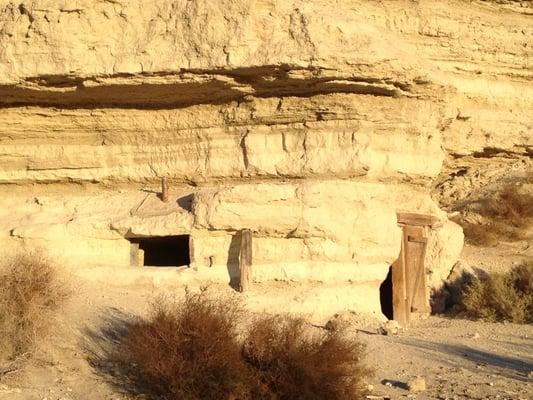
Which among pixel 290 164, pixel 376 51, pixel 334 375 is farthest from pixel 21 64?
pixel 334 375

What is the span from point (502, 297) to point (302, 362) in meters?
6.34

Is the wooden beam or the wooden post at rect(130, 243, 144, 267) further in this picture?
the wooden beam

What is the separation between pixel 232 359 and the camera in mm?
7637

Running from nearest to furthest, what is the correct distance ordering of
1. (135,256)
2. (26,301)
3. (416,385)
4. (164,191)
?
(416,385) < (26,301) < (135,256) < (164,191)

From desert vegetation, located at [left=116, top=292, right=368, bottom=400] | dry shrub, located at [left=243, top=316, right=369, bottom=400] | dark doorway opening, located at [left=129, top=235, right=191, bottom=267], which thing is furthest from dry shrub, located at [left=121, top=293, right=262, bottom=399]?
dark doorway opening, located at [left=129, top=235, right=191, bottom=267]

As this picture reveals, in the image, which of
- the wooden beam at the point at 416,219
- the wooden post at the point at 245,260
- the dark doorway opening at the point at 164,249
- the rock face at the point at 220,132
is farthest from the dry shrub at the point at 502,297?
the dark doorway opening at the point at 164,249

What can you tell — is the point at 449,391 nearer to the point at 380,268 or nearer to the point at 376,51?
the point at 380,268

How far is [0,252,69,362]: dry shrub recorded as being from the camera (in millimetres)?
8523

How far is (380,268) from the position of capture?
12.1 meters

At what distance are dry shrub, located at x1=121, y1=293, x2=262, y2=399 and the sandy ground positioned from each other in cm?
37

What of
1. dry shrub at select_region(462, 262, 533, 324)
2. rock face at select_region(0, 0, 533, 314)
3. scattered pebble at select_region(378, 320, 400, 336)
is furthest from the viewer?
dry shrub at select_region(462, 262, 533, 324)

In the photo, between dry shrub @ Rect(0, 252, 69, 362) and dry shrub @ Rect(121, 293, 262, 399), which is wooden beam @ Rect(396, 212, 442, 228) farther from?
dry shrub @ Rect(0, 252, 69, 362)

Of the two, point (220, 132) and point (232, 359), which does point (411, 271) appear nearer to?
point (220, 132)

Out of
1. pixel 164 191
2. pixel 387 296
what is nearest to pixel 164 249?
pixel 164 191
